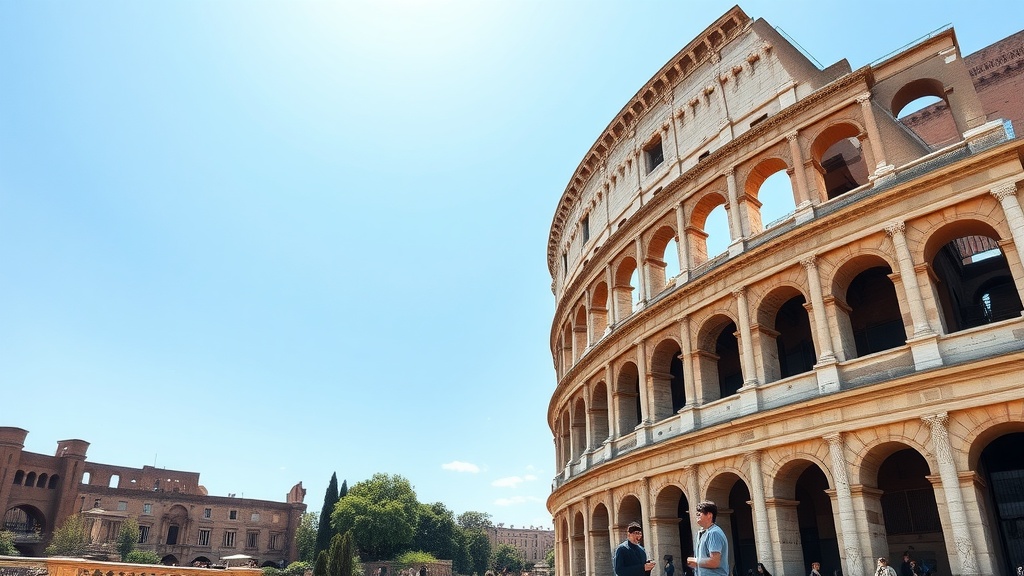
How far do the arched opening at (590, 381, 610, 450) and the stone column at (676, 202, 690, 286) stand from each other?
715 cm

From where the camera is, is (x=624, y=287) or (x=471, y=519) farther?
(x=471, y=519)

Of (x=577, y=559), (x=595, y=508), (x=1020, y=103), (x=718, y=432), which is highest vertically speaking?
(x=1020, y=103)

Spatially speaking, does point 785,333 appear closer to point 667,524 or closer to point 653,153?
point 667,524

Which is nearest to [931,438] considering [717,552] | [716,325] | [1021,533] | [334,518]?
[1021,533]

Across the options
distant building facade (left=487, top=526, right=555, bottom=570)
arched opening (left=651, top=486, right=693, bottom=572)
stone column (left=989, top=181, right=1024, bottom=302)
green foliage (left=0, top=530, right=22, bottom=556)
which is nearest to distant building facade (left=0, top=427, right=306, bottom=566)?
green foliage (left=0, top=530, right=22, bottom=556)

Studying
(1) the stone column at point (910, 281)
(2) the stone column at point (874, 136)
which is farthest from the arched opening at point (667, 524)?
(2) the stone column at point (874, 136)

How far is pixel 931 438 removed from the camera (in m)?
16.3

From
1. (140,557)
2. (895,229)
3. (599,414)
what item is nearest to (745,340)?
(895,229)

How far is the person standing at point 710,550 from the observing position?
6.86 metres

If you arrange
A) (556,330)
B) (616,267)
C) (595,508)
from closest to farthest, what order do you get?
(595,508)
(616,267)
(556,330)

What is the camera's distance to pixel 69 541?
59156 millimetres

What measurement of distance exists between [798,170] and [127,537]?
7413 centimetres

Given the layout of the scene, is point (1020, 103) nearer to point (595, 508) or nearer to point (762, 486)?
point (762, 486)

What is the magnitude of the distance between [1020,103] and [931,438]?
77.8ft
